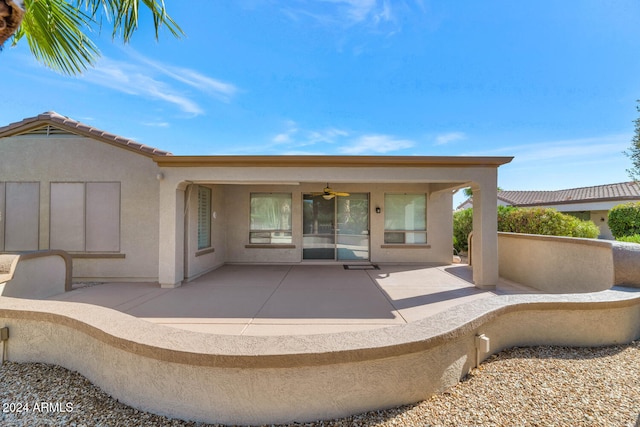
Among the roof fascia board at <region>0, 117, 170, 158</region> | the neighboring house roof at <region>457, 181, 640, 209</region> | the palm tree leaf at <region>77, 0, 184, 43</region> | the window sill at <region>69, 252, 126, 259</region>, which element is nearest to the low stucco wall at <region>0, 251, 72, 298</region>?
the window sill at <region>69, 252, 126, 259</region>

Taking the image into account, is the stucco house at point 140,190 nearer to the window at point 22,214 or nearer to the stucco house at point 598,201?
the window at point 22,214

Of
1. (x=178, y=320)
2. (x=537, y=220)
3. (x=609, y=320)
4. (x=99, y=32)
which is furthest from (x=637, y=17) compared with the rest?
(x=178, y=320)

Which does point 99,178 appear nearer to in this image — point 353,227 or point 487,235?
point 353,227

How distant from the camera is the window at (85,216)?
713cm

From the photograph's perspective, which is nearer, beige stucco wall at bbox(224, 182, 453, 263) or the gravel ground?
the gravel ground

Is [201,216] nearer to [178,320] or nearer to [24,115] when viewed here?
[178,320]

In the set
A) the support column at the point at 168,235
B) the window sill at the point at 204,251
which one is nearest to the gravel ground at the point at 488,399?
the support column at the point at 168,235

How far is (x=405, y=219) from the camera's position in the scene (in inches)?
393

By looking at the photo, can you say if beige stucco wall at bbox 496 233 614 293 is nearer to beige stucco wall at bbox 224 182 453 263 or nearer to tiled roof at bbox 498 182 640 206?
beige stucco wall at bbox 224 182 453 263

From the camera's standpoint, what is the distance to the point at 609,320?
3.63m

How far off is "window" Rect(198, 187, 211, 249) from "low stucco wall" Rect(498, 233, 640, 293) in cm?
925

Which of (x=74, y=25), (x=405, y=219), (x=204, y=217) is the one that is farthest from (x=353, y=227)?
(x=74, y=25)

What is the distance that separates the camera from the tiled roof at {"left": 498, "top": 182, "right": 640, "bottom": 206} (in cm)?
1845

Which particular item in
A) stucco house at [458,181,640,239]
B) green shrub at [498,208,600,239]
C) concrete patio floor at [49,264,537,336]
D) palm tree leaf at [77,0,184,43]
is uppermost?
palm tree leaf at [77,0,184,43]
